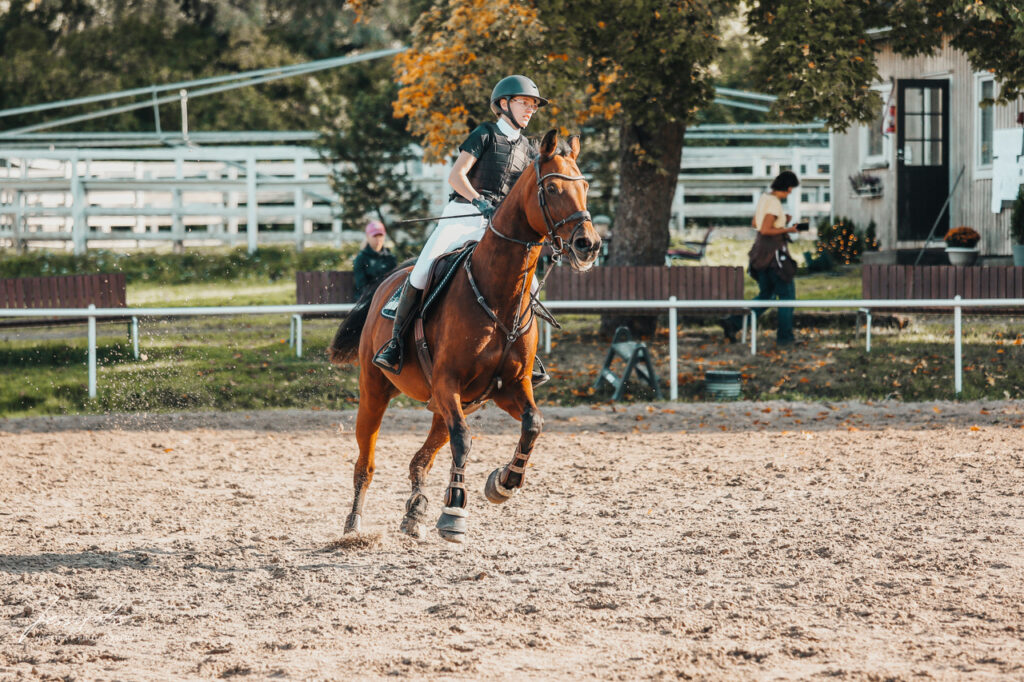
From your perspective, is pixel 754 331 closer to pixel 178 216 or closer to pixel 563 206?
pixel 563 206

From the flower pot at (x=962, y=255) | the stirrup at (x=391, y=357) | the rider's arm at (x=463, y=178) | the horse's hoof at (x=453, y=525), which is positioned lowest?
the horse's hoof at (x=453, y=525)

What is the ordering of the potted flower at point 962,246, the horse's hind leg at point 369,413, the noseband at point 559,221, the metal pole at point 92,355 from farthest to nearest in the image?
the potted flower at point 962,246
the metal pole at point 92,355
the horse's hind leg at point 369,413
the noseband at point 559,221

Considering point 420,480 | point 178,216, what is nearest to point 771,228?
point 420,480

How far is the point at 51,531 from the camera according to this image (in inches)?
318

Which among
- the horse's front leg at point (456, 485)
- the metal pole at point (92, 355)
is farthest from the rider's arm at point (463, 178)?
the metal pole at point (92, 355)

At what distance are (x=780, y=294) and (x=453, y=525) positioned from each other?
10.1 meters

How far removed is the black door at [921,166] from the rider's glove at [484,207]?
18.5 meters

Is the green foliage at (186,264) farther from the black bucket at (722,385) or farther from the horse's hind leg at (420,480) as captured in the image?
the horse's hind leg at (420,480)

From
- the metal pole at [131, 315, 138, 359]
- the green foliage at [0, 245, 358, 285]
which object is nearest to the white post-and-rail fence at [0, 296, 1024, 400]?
the metal pole at [131, 315, 138, 359]

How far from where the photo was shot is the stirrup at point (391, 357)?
749cm

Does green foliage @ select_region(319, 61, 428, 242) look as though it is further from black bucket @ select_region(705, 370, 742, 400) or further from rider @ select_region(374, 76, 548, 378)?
rider @ select_region(374, 76, 548, 378)

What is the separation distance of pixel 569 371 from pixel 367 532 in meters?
8.10

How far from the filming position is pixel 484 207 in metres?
7.09

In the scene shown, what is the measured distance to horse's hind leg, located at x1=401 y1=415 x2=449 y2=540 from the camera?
7.38m
